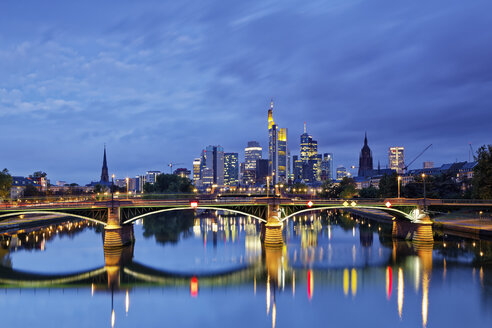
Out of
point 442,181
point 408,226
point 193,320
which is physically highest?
point 442,181

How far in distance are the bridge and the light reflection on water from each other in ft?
13.3

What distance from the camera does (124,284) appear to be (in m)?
51.4

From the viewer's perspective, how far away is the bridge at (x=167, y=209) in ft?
223

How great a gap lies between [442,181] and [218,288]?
103836mm

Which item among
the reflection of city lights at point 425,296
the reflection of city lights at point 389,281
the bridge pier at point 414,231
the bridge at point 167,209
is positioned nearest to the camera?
the reflection of city lights at point 425,296

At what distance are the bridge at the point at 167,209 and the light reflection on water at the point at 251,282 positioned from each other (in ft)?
13.3

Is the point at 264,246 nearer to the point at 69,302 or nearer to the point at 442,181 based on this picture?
the point at 69,302

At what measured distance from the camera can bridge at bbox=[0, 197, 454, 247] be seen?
223ft

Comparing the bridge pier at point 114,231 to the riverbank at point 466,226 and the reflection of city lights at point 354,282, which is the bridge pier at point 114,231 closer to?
the reflection of city lights at point 354,282

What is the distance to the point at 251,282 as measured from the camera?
51.8m

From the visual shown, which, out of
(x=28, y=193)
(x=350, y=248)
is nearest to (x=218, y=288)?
(x=350, y=248)

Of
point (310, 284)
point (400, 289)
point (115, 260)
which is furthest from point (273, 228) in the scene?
point (400, 289)

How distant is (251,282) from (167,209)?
23772mm

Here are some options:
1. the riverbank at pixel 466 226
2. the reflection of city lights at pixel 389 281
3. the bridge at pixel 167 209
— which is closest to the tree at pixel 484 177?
the riverbank at pixel 466 226
